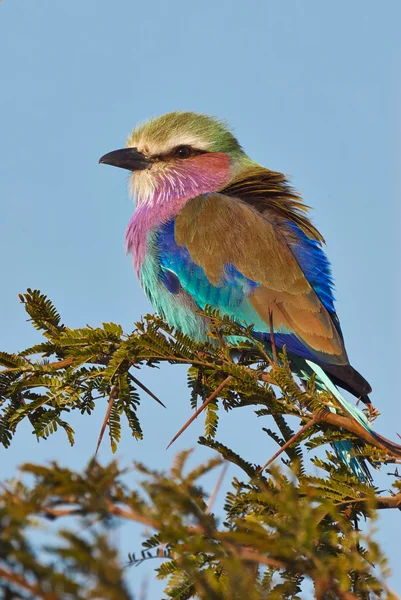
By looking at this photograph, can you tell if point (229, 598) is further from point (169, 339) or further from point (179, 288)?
point (179, 288)

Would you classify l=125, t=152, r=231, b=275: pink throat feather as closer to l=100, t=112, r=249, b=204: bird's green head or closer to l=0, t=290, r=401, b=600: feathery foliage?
l=100, t=112, r=249, b=204: bird's green head

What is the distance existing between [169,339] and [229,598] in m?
2.14

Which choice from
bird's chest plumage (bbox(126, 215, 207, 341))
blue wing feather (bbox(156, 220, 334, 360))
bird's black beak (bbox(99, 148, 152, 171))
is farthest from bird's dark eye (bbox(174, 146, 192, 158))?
blue wing feather (bbox(156, 220, 334, 360))

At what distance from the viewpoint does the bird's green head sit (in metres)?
6.20

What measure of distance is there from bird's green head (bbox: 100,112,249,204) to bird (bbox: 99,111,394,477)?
4 centimetres

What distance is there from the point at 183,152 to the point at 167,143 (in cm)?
14

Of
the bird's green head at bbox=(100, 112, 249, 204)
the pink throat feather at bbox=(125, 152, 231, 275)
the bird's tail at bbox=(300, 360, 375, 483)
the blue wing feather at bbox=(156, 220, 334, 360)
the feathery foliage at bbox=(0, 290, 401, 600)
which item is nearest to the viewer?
the feathery foliage at bbox=(0, 290, 401, 600)

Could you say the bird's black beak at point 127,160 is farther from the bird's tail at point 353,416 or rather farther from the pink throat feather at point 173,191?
the bird's tail at point 353,416

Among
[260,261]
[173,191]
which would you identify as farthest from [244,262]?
[173,191]

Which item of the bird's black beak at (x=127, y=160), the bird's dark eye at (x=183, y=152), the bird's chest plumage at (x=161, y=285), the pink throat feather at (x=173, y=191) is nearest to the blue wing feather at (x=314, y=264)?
the bird's chest plumage at (x=161, y=285)

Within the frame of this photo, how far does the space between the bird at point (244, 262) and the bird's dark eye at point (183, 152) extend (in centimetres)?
28

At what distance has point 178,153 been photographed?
6410 millimetres

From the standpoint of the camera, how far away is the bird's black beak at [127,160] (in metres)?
6.39

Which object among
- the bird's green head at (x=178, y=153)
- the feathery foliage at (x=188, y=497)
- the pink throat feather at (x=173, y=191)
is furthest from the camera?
the bird's green head at (x=178, y=153)
